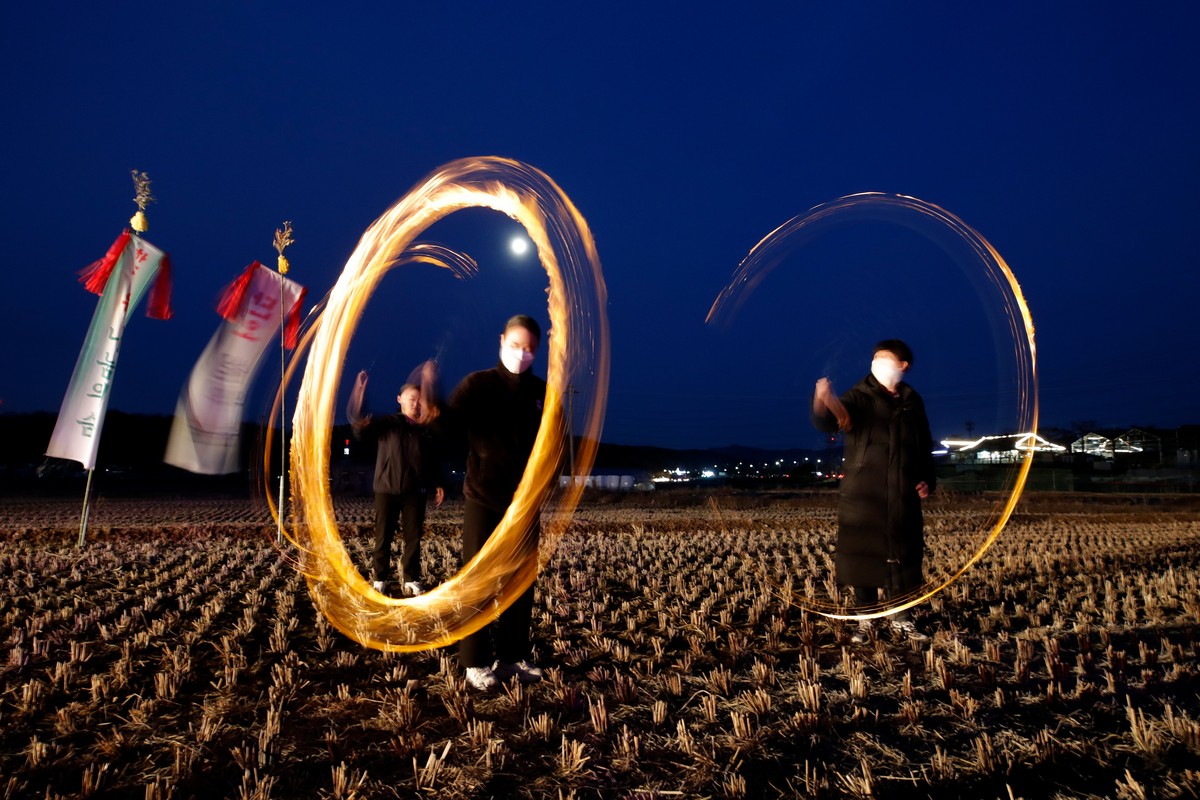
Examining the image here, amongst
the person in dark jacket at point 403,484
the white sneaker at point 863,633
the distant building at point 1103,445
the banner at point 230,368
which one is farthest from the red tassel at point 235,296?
the distant building at point 1103,445

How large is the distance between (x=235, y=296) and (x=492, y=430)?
10.6 m

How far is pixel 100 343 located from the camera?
11.7 meters

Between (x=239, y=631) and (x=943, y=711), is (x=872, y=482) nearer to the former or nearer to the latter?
(x=943, y=711)

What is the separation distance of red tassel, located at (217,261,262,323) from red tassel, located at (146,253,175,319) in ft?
2.69

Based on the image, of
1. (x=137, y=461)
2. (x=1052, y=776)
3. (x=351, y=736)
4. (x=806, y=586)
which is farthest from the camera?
(x=137, y=461)

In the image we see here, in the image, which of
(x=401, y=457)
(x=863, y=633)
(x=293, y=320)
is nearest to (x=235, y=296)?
(x=293, y=320)

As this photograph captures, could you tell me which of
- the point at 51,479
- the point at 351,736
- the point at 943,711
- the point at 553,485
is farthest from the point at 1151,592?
the point at 51,479

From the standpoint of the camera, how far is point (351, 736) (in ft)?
12.2

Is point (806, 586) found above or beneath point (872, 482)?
beneath

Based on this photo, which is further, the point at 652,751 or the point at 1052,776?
the point at 652,751

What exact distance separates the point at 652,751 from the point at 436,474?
4499 mm

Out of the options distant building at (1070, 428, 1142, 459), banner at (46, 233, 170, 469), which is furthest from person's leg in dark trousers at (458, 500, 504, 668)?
distant building at (1070, 428, 1142, 459)

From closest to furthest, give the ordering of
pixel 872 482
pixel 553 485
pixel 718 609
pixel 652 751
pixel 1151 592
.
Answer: pixel 652 751
pixel 553 485
pixel 872 482
pixel 718 609
pixel 1151 592

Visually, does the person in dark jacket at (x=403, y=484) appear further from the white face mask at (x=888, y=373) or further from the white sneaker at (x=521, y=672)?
the white face mask at (x=888, y=373)
